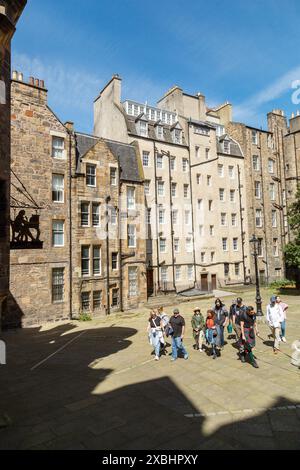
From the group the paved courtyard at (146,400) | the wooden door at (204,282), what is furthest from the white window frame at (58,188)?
the wooden door at (204,282)

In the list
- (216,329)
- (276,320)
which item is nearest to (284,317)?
(276,320)

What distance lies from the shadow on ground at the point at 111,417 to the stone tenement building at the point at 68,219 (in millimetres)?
10507

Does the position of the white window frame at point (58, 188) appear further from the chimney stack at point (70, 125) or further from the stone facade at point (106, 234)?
the chimney stack at point (70, 125)

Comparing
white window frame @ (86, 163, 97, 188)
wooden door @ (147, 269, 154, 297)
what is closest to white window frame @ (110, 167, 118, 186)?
white window frame @ (86, 163, 97, 188)

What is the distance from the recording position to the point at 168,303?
2773 centimetres

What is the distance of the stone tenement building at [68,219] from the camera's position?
69.5 feet

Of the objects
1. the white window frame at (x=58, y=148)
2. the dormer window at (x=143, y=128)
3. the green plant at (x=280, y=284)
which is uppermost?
the dormer window at (x=143, y=128)

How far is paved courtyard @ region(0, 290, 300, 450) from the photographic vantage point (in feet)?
20.6

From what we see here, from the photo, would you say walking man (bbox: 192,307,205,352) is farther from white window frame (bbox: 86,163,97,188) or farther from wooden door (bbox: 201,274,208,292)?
wooden door (bbox: 201,274,208,292)

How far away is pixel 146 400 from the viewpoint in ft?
26.7

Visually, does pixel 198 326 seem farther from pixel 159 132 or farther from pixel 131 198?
pixel 159 132

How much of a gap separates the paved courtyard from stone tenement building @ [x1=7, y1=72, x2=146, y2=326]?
794 cm
